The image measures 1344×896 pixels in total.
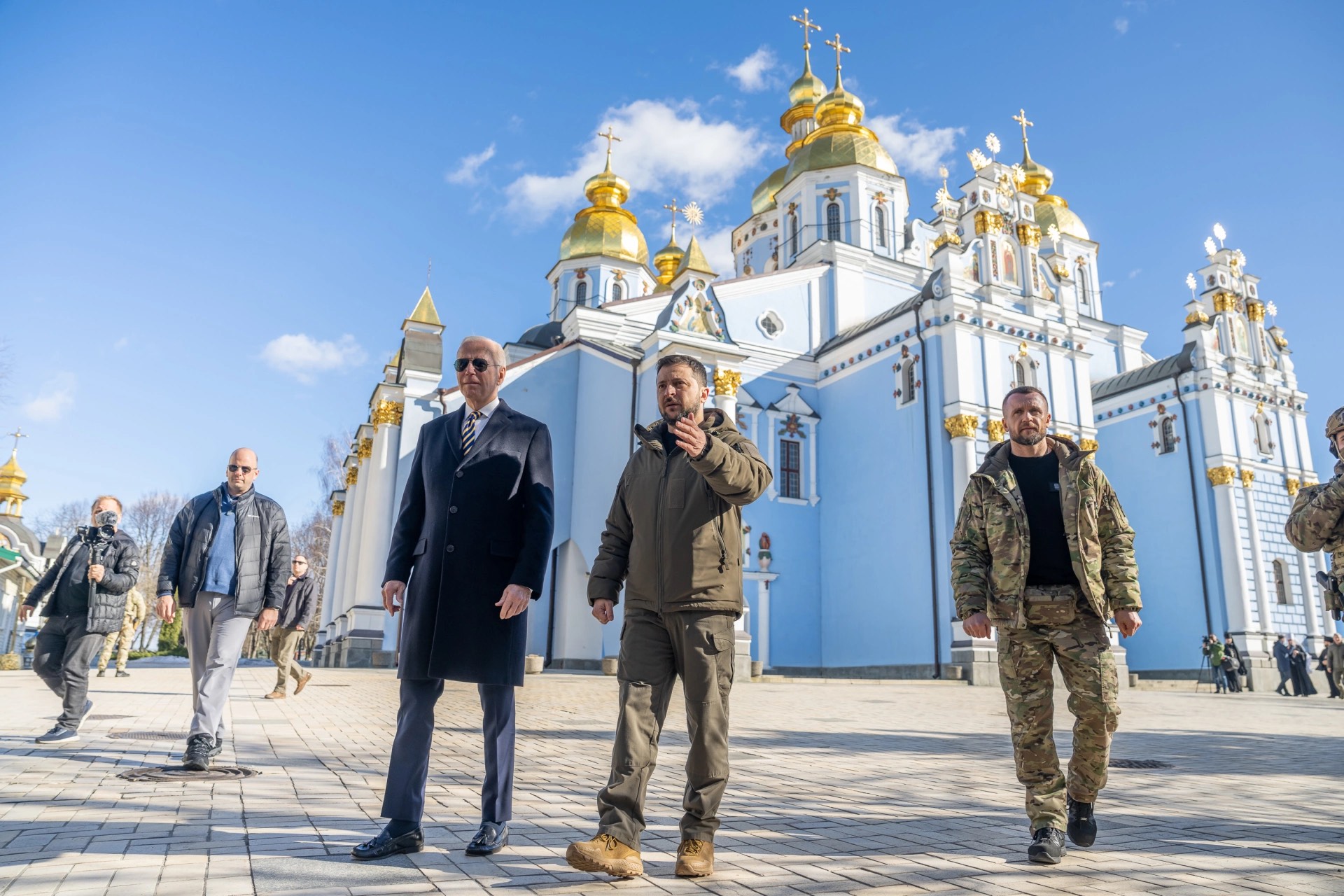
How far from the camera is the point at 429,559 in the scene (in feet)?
13.9

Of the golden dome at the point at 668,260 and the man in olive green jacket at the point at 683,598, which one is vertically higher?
the golden dome at the point at 668,260

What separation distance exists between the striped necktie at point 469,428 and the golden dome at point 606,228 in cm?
3271

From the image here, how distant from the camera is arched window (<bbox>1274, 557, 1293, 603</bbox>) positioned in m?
27.1

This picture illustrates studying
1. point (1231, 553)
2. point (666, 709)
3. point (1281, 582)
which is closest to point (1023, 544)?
point (666, 709)

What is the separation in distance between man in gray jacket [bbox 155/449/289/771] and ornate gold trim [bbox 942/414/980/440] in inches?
765

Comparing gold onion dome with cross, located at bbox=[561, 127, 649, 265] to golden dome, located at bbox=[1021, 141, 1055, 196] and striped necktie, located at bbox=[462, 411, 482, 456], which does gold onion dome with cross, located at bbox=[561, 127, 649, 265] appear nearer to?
golden dome, located at bbox=[1021, 141, 1055, 196]

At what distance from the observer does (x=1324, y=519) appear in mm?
4281

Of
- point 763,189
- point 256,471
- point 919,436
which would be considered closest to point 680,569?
point 256,471

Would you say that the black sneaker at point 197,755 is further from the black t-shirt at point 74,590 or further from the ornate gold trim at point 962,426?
the ornate gold trim at point 962,426

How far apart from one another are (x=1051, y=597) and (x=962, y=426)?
65.3ft

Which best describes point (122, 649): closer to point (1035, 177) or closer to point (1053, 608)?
point (1053, 608)

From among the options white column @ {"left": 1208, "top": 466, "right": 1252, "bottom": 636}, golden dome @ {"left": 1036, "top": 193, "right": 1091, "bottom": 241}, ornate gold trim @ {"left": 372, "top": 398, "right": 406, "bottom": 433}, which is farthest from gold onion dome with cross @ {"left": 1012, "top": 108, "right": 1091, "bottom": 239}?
ornate gold trim @ {"left": 372, "top": 398, "right": 406, "bottom": 433}

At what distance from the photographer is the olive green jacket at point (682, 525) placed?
3781 mm

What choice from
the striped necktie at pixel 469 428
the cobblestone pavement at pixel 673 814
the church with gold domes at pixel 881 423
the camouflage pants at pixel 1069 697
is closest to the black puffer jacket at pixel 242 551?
the cobblestone pavement at pixel 673 814
